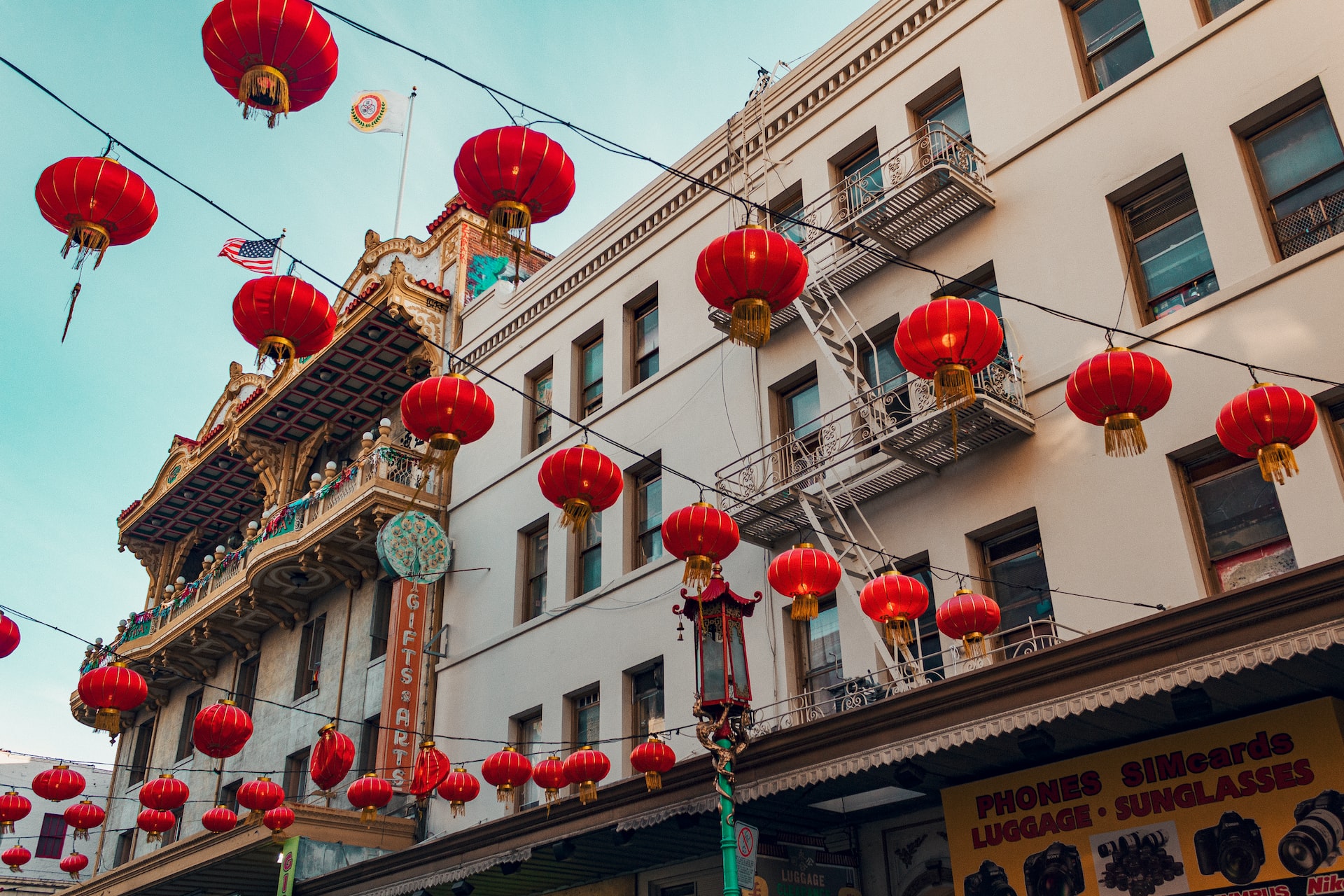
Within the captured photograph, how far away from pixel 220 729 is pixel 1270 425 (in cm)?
1528

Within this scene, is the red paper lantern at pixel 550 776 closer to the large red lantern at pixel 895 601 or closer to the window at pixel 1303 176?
the large red lantern at pixel 895 601

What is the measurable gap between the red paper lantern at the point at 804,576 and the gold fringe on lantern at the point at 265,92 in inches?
302

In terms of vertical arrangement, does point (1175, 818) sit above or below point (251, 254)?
below

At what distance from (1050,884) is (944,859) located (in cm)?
195

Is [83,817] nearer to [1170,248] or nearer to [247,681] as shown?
[247,681]

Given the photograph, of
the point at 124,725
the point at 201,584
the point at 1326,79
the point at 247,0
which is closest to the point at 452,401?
the point at 247,0

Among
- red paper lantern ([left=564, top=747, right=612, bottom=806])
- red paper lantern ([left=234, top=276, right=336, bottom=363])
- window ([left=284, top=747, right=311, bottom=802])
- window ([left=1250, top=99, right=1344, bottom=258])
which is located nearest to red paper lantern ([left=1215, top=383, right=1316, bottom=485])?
window ([left=1250, top=99, right=1344, bottom=258])

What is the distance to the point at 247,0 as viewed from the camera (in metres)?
8.32

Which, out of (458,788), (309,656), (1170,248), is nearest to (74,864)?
(309,656)

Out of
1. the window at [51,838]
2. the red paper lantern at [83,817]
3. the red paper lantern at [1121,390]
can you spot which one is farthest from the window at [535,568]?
the window at [51,838]

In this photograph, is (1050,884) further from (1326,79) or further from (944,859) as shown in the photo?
(1326,79)

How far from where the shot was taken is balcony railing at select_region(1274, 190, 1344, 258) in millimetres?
12094

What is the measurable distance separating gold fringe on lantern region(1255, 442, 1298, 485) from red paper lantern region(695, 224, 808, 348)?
4875 mm

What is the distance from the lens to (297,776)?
26.0 metres
